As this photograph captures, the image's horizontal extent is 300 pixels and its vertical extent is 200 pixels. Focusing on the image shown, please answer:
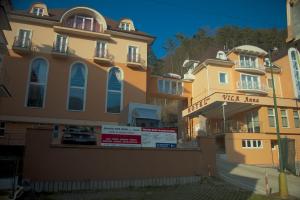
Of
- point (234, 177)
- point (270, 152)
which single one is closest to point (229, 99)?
point (270, 152)

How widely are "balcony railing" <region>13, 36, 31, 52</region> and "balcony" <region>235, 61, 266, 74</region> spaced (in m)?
24.2

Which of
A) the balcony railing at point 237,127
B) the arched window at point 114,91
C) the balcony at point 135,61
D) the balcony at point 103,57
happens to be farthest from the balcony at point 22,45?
the balcony railing at point 237,127

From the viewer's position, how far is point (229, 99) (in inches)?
1110

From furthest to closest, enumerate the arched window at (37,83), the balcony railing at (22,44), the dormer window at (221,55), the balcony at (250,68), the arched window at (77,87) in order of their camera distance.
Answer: the dormer window at (221,55) < the balcony at (250,68) < the arched window at (77,87) < the arched window at (37,83) < the balcony railing at (22,44)

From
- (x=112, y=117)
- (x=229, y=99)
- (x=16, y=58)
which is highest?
(x=16, y=58)

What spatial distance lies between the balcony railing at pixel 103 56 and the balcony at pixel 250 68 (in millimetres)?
16309

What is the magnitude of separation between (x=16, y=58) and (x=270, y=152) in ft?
87.0

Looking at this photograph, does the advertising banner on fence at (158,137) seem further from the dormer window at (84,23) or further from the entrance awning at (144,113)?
the dormer window at (84,23)

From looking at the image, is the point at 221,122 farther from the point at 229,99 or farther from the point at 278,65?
the point at 278,65

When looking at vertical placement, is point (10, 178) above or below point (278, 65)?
below

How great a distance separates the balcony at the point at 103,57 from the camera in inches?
1130

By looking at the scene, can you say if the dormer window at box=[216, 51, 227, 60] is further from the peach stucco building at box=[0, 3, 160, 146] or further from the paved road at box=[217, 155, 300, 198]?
the paved road at box=[217, 155, 300, 198]

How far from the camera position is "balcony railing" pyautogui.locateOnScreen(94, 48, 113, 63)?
28700 mm

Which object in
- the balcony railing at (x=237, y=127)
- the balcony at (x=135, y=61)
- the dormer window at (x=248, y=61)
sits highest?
the dormer window at (x=248, y=61)
